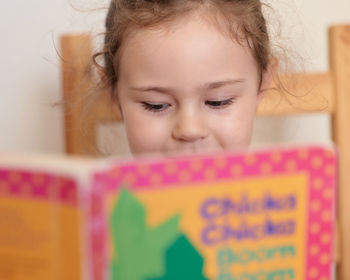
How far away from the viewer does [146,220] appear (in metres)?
0.42

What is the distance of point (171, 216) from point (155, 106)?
39 cm

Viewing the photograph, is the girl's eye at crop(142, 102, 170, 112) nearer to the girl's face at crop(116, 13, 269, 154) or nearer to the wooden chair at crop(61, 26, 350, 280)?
the girl's face at crop(116, 13, 269, 154)

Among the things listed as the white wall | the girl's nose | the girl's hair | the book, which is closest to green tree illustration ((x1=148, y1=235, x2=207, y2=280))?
the book

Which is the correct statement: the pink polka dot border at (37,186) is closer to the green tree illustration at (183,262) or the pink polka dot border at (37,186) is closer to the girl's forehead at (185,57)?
the green tree illustration at (183,262)

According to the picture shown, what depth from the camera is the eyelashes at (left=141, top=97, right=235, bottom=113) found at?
77 cm

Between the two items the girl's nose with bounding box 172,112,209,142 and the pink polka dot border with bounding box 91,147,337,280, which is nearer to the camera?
the pink polka dot border with bounding box 91,147,337,280

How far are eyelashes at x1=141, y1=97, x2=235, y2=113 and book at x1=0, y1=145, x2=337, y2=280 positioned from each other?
13.2 inches

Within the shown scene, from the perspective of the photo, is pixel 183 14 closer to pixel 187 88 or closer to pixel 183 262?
pixel 187 88

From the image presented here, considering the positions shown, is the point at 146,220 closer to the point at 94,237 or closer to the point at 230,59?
the point at 94,237

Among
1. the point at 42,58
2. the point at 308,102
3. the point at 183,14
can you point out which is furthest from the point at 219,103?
the point at 42,58

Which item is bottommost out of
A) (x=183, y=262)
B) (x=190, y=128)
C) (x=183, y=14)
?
(x=183, y=262)

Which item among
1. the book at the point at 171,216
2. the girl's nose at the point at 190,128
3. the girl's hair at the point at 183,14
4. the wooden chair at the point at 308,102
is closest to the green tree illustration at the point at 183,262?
the book at the point at 171,216

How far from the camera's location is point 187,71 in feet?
2.42

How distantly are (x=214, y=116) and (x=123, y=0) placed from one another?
0.24 m
